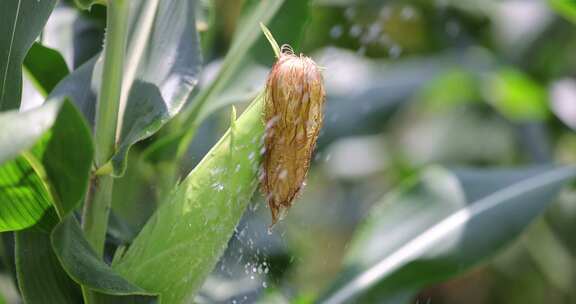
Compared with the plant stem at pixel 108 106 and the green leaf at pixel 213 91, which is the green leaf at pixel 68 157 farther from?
the green leaf at pixel 213 91

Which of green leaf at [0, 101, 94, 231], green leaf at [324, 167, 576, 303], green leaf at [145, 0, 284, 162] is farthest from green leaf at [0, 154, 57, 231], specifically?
green leaf at [324, 167, 576, 303]

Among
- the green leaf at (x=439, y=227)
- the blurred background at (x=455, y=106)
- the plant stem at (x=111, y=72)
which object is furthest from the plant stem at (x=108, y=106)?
the blurred background at (x=455, y=106)

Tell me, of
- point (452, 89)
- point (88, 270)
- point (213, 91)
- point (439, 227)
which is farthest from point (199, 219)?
point (452, 89)

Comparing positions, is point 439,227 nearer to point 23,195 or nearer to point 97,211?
point 97,211

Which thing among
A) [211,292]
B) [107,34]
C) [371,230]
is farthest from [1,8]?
[371,230]

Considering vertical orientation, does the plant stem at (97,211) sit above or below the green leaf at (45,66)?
below
